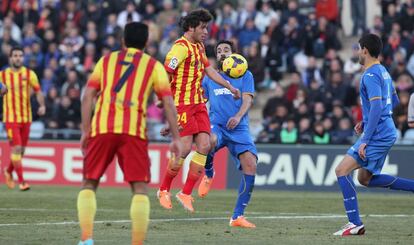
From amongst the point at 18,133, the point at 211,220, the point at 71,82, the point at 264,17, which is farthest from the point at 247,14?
the point at 211,220

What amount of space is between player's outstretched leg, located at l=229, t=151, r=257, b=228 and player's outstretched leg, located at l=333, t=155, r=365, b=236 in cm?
129

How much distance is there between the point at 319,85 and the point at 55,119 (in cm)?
609

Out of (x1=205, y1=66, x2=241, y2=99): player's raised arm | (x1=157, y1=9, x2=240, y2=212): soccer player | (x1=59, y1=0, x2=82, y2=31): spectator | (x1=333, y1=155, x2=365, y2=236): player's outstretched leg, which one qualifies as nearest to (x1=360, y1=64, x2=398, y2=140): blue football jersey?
(x1=333, y1=155, x2=365, y2=236): player's outstretched leg

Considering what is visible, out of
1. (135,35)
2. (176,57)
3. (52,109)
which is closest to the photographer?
(135,35)

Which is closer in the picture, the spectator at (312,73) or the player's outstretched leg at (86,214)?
the player's outstretched leg at (86,214)

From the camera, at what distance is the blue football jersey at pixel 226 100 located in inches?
564

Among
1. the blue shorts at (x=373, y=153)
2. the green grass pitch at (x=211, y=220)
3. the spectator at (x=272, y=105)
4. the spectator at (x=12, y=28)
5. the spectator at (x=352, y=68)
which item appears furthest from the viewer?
the spectator at (x=12, y=28)

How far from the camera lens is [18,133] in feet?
67.8

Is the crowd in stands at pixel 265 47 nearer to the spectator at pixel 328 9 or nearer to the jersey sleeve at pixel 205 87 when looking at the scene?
the spectator at pixel 328 9

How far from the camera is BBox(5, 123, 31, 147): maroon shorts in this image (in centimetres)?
2059

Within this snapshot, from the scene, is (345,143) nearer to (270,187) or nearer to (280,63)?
(270,187)

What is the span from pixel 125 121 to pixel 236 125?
416cm

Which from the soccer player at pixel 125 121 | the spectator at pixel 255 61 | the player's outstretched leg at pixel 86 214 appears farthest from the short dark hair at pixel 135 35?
the spectator at pixel 255 61

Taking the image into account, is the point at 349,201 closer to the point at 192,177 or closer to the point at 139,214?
the point at 192,177
